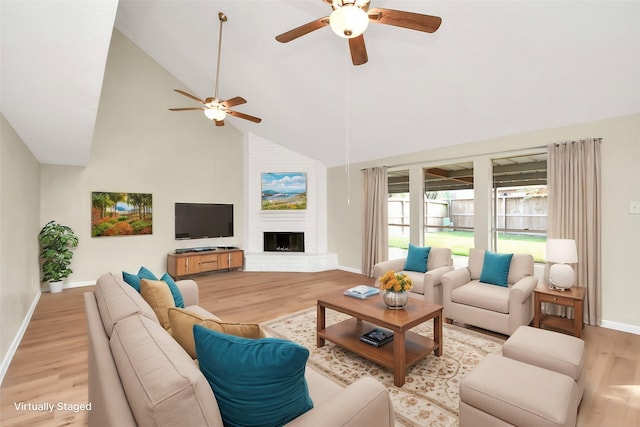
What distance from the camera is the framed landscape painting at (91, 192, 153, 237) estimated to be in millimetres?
5617

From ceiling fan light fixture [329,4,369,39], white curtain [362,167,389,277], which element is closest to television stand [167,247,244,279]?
white curtain [362,167,389,277]

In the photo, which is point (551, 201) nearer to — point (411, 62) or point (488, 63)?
point (488, 63)

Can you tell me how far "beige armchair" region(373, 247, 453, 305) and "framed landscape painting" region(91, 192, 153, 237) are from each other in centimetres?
466

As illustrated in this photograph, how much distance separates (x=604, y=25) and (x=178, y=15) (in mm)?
5389

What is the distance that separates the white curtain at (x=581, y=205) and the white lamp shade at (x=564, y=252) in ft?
1.72

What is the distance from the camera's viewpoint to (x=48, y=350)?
10.1ft

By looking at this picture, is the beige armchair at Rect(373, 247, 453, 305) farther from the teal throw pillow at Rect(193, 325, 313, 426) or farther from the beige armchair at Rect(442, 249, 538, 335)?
the teal throw pillow at Rect(193, 325, 313, 426)

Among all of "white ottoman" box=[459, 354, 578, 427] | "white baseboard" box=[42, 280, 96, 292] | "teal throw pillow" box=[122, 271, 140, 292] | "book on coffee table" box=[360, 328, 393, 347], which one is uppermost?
"teal throw pillow" box=[122, 271, 140, 292]

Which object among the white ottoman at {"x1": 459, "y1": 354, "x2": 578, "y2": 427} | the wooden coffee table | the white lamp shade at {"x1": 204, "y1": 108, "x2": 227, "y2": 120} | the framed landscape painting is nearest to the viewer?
the white ottoman at {"x1": 459, "y1": 354, "x2": 578, "y2": 427}

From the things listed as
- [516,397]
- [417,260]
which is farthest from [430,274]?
[516,397]

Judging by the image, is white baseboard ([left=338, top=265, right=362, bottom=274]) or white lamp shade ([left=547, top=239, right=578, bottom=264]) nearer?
white lamp shade ([left=547, top=239, right=578, bottom=264])

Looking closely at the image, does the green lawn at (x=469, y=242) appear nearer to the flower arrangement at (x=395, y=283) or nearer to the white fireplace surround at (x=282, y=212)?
the white fireplace surround at (x=282, y=212)

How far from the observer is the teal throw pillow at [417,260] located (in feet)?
15.1

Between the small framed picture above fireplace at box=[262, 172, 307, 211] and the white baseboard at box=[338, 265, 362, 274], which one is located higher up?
the small framed picture above fireplace at box=[262, 172, 307, 211]
